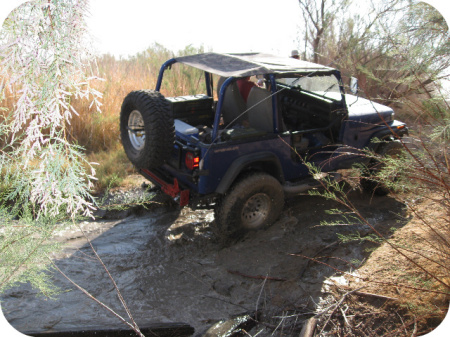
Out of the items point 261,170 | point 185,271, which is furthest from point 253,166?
point 185,271

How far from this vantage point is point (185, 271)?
3.78m

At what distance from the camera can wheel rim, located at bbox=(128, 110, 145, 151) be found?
424cm

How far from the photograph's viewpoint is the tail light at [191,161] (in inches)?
153

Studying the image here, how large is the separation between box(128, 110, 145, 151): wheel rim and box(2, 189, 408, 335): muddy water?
1.06 metres

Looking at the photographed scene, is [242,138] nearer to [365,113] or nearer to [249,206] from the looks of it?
[249,206]

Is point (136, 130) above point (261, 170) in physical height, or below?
above

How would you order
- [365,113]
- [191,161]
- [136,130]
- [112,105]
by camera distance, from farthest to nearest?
[112,105]
[365,113]
[136,130]
[191,161]

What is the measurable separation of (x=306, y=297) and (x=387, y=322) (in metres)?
0.70

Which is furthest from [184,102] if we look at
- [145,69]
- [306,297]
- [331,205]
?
[145,69]

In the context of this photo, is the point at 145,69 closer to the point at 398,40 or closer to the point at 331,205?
the point at 331,205

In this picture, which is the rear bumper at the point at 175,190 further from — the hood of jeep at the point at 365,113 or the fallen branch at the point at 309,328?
the hood of jeep at the point at 365,113

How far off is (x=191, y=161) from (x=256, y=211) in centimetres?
105

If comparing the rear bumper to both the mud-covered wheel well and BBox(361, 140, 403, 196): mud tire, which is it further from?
BBox(361, 140, 403, 196): mud tire

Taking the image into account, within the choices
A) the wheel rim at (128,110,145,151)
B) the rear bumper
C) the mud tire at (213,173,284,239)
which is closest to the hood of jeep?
the mud tire at (213,173,284,239)
